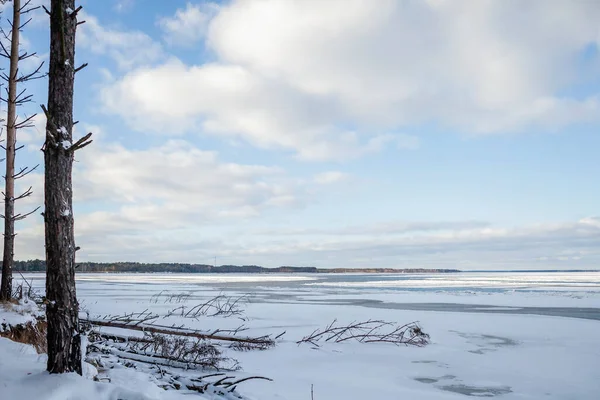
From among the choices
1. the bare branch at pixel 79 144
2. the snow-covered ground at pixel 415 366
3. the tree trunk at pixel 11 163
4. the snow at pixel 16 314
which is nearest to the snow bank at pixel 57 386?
the snow-covered ground at pixel 415 366

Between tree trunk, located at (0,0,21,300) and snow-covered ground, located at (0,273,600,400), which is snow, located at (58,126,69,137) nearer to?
snow-covered ground, located at (0,273,600,400)

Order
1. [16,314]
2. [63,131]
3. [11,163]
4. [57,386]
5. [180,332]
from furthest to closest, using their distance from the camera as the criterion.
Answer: [11,163], [16,314], [180,332], [63,131], [57,386]

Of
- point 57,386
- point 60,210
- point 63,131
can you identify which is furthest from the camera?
point 63,131

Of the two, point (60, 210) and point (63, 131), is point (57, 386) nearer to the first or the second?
point (60, 210)

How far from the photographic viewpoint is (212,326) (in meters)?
11.6

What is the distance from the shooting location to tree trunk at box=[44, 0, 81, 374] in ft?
13.1

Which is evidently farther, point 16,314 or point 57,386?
point 16,314

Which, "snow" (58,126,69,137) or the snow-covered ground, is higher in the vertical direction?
"snow" (58,126,69,137)

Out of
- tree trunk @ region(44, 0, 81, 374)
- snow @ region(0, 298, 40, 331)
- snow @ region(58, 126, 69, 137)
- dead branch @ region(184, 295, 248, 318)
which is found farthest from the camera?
dead branch @ region(184, 295, 248, 318)

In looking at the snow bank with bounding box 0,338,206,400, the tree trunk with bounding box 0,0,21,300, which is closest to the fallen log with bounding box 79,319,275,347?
the snow bank with bounding box 0,338,206,400

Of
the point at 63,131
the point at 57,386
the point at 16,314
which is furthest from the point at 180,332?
the point at 63,131

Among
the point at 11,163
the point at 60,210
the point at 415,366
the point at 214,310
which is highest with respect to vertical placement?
the point at 11,163

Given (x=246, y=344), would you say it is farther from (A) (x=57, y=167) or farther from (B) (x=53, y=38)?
(B) (x=53, y=38)

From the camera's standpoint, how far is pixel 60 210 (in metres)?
4.03
